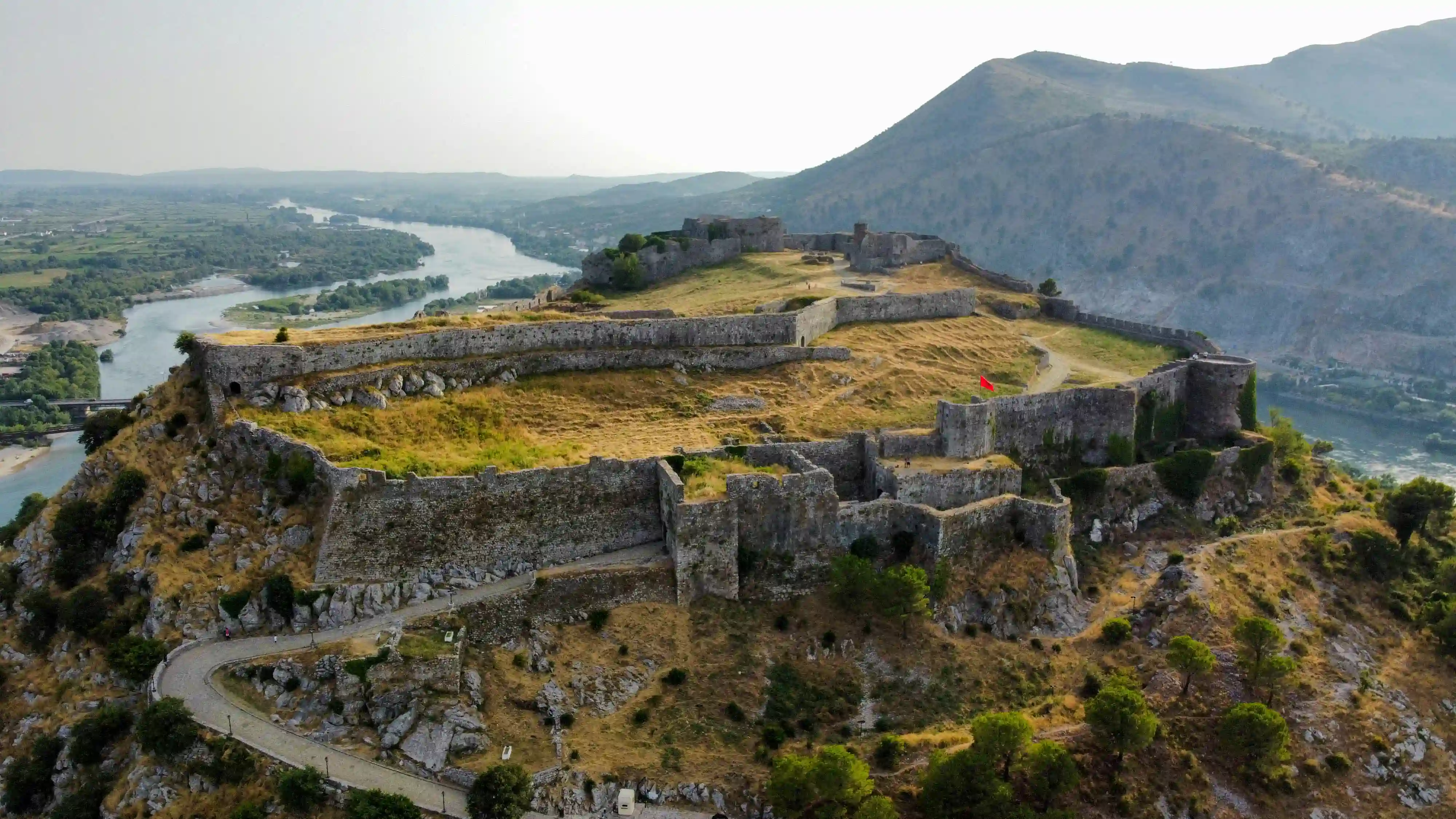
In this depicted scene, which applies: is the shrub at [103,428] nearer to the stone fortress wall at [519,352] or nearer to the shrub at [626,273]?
the stone fortress wall at [519,352]

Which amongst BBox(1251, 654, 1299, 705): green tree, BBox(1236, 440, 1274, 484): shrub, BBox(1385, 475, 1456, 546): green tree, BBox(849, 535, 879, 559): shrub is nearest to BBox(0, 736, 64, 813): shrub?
BBox(849, 535, 879, 559): shrub

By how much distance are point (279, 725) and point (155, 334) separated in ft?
392

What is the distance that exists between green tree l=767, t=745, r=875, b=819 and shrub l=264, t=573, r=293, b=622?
14626 mm

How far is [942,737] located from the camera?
29781 millimetres

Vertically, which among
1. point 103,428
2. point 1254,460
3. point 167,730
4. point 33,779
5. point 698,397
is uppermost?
point 698,397

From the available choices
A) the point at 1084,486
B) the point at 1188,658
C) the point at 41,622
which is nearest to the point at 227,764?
the point at 41,622

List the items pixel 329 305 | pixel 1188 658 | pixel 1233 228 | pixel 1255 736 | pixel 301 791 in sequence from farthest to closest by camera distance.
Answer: pixel 1233 228 → pixel 329 305 → pixel 1188 658 → pixel 1255 736 → pixel 301 791

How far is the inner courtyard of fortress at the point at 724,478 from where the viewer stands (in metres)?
30.8

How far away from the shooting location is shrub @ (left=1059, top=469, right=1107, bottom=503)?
40.4m

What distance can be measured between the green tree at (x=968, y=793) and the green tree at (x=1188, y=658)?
→ 860cm

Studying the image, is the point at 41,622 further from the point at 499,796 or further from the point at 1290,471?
the point at 1290,471

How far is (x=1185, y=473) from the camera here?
42344mm

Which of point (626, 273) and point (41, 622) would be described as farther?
point (626, 273)

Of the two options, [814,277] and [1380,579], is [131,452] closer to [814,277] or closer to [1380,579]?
[814,277]
